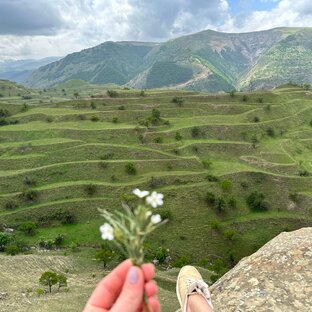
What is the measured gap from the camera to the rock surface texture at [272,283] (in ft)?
39.5

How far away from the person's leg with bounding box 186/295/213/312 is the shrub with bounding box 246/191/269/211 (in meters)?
57.9

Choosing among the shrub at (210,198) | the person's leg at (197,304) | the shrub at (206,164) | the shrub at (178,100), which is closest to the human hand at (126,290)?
the person's leg at (197,304)

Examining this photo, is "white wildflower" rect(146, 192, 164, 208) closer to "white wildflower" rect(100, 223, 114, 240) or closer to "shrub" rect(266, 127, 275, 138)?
"white wildflower" rect(100, 223, 114, 240)

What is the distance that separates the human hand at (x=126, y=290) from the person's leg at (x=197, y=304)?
237 inches

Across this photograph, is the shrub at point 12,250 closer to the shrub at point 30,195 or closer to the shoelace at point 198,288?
the shrub at point 30,195

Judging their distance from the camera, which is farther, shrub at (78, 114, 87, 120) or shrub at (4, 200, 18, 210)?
shrub at (78, 114, 87, 120)

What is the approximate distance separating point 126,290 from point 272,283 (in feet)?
37.1

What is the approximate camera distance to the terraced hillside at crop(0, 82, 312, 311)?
58688 mm

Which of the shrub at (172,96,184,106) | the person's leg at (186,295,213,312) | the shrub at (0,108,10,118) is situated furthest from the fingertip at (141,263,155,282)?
the shrub at (0,108,10,118)

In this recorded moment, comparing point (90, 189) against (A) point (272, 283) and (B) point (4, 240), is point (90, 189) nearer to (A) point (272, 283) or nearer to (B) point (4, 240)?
(B) point (4, 240)

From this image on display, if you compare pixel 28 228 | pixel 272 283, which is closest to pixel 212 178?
pixel 28 228

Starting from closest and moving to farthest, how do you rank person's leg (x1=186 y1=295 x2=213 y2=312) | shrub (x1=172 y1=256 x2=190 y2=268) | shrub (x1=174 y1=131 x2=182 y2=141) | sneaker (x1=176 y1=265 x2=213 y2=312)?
person's leg (x1=186 y1=295 x2=213 y2=312)
sneaker (x1=176 y1=265 x2=213 y2=312)
shrub (x1=172 y1=256 x2=190 y2=268)
shrub (x1=174 y1=131 x2=182 y2=141)

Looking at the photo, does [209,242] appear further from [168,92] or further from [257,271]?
[168,92]

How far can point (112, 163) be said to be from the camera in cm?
7081
